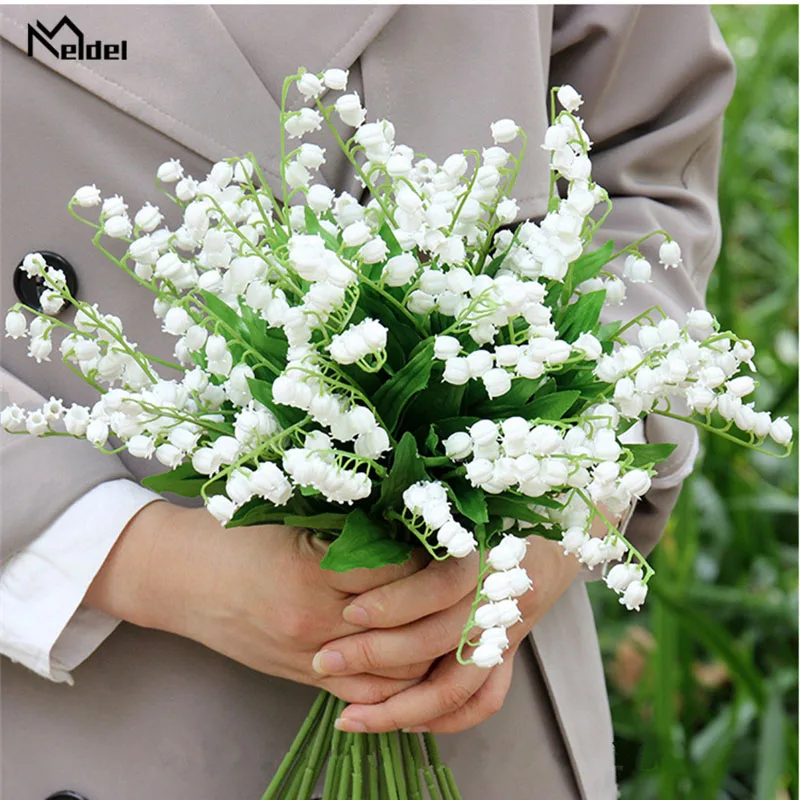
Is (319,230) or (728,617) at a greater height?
(319,230)

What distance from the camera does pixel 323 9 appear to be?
64cm

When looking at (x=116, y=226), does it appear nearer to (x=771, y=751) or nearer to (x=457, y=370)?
(x=457, y=370)

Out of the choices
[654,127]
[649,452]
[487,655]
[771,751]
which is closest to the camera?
[487,655]

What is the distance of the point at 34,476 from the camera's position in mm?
603

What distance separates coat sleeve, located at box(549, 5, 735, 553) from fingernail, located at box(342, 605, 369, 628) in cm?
25

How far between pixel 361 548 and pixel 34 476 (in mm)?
222

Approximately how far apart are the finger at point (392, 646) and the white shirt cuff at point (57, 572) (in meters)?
0.14

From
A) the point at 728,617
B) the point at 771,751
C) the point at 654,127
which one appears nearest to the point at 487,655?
the point at 654,127

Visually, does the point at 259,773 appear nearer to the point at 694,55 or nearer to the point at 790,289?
the point at 694,55

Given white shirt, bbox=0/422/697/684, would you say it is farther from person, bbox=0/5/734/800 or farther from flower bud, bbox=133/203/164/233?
flower bud, bbox=133/203/164/233

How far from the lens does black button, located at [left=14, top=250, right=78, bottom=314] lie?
2.04 ft

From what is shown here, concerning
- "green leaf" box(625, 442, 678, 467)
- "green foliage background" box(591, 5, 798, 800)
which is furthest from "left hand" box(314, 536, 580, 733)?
"green foliage background" box(591, 5, 798, 800)

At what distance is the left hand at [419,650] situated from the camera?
0.55 meters

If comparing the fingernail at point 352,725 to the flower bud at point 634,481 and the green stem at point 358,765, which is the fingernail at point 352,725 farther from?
the flower bud at point 634,481
